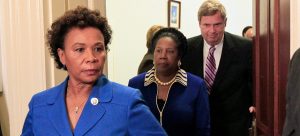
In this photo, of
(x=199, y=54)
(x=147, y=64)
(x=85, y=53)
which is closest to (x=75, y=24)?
(x=85, y=53)

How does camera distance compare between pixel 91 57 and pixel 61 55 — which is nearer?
pixel 91 57

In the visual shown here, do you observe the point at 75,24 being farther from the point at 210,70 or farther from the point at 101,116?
the point at 210,70

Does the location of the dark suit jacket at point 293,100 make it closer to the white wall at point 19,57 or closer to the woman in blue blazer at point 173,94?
the woman in blue blazer at point 173,94

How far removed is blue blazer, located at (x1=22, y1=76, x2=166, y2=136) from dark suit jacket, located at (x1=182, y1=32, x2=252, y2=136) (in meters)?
1.21

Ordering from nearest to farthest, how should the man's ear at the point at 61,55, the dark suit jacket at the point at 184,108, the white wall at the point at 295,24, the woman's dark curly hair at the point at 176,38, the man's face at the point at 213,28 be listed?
1. the man's ear at the point at 61,55
2. the white wall at the point at 295,24
3. the dark suit jacket at the point at 184,108
4. the woman's dark curly hair at the point at 176,38
5. the man's face at the point at 213,28

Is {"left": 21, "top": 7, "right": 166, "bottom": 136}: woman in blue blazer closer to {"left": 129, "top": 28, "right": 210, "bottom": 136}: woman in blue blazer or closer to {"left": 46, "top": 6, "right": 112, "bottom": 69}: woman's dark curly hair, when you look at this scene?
{"left": 46, "top": 6, "right": 112, "bottom": 69}: woman's dark curly hair

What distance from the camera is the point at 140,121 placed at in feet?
4.05

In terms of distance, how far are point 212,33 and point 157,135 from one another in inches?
50.9

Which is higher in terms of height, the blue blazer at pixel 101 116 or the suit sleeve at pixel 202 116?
the blue blazer at pixel 101 116

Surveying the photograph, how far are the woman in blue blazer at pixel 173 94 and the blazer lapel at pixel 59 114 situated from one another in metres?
0.75

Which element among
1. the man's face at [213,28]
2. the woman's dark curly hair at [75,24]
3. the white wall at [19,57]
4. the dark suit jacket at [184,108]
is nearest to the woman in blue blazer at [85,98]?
the woman's dark curly hair at [75,24]

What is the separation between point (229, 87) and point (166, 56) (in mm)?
540

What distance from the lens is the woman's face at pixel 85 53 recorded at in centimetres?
127

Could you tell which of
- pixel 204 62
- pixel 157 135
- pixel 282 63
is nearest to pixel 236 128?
pixel 204 62
